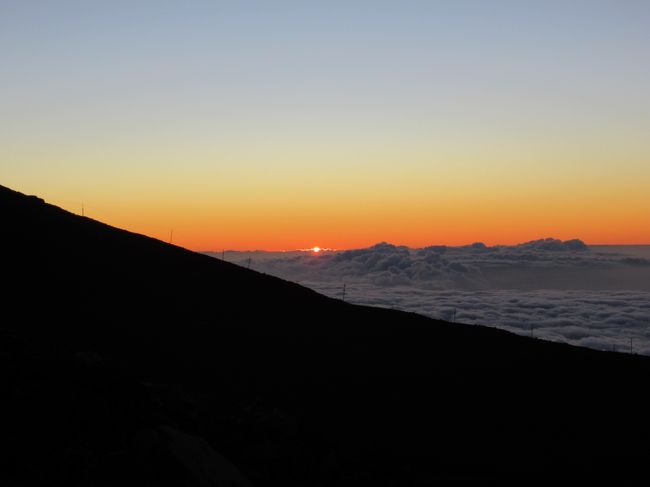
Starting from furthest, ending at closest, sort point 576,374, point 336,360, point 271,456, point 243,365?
point 576,374
point 336,360
point 243,365
point 271,456

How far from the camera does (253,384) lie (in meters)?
25.4

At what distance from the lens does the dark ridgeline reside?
12.5 metres

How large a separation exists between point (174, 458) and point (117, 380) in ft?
14.9

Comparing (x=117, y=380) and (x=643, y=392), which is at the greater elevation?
(x=117, y=380)

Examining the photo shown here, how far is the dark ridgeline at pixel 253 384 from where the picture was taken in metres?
12.5

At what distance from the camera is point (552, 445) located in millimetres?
24219

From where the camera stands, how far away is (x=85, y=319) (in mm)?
27922

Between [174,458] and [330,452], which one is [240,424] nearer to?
[330,452]

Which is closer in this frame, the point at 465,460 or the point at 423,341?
the point at 465,460

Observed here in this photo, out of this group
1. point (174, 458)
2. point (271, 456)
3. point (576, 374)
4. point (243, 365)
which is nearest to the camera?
point (174, 458)

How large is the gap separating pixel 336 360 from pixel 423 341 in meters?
6.45

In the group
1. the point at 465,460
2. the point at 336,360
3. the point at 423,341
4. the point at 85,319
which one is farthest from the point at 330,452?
the point at 423,341

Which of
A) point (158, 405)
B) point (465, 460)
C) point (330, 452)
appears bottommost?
point (465, 460)

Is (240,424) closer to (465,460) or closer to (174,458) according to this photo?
(174,458)
